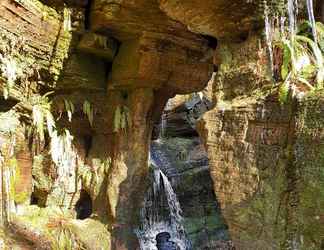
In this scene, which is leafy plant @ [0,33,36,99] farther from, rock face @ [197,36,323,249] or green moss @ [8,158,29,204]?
rock face @ [197,36,323,249]

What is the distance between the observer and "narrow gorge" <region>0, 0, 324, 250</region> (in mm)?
6008

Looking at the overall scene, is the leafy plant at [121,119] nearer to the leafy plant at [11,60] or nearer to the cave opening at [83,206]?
the cave opening at [83,206]

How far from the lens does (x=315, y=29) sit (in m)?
6.80

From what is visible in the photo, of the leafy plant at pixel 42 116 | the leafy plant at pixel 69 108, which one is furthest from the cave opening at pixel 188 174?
the leafy plant at pixel 42 116

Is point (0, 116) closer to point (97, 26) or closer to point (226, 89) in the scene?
point (97, 26)

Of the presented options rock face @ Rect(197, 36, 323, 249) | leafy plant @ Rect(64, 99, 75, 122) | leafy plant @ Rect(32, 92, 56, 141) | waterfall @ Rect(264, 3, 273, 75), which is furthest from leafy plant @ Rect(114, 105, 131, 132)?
waterfall @ Rect(264, 3, 273, 75)

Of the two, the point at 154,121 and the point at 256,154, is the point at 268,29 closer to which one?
the point at 256,154

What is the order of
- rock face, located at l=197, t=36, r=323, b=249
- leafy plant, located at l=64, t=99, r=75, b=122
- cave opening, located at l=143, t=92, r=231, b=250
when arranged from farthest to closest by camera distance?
1. cave opening, located at l=143, t=92, r=231, b=250
2. leafy plant, located at l=64, t=99, r=75, b=122
3. rock face, located at l=197, t=36, r=323, b=249

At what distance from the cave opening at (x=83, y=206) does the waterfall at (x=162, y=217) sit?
1576mm

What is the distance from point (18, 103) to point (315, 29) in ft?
21.5

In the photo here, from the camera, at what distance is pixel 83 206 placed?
1206 centimetres

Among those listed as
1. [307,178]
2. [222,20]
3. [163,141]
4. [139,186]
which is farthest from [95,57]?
[307,178]

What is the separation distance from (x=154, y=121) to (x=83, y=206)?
324 centimetres

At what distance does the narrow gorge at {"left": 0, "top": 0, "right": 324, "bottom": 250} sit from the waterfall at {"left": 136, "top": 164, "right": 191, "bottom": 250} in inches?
1.7
